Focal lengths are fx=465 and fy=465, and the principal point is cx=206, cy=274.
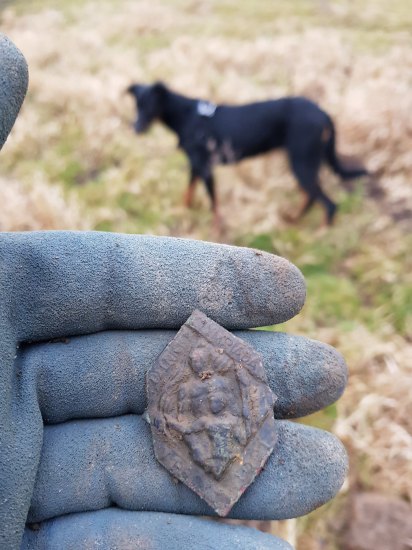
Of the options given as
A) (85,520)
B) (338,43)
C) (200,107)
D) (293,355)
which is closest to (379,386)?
(293,355)

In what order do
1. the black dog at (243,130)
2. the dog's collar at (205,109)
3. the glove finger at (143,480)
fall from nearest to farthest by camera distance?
the glove finger at (143,480) < the black dog at (243,130) < the dog's collar at (205,109)

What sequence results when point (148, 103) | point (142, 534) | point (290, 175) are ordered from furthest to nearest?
point (290, 175) → point (148, 103) → point (142, 534)

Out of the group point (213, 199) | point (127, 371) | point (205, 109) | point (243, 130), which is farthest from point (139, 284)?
point (205, 109)

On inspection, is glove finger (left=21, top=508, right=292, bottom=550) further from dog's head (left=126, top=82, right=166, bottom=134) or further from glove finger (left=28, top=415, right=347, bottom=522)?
dog's head (left=126, top=82, right=166, bottom=134)

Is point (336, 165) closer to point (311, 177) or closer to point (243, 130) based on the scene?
point (311, 177)

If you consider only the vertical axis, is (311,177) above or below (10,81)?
below

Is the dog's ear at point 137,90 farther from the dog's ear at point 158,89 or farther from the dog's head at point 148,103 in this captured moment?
the dog's ear at point 158,89

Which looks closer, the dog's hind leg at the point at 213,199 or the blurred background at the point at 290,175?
the blurred background at the point at 290,175

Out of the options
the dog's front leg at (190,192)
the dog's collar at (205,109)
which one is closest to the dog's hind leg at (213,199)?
the dog's front leg at (190,192)
